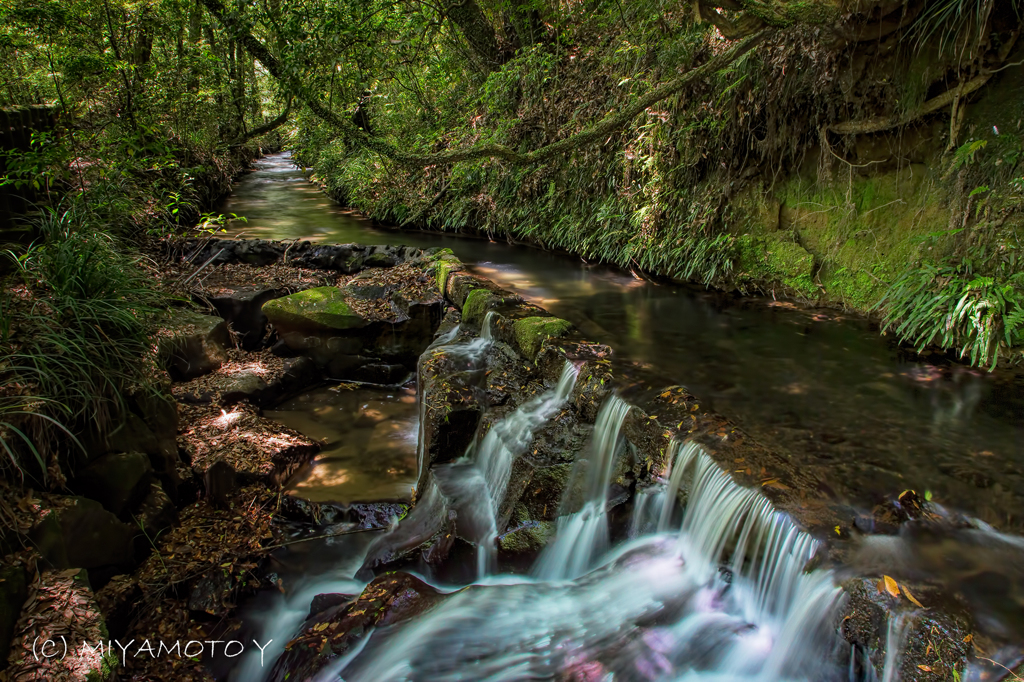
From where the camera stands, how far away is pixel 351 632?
3213mm

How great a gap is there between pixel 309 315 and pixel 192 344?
1.36 m

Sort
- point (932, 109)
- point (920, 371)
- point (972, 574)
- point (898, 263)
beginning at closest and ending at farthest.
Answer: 1. point (972, 574)
2. point (920, 371)
3. point (932, 109)
4. point (898, 263)

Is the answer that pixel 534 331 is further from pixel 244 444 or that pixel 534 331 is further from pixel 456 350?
pixel 244 444

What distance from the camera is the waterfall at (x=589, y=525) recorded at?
12.6 ft

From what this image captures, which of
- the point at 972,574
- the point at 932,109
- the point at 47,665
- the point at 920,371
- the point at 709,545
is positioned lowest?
the point at 47,665

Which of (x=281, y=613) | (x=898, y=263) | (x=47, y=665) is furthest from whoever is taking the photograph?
(x=898, y=263)

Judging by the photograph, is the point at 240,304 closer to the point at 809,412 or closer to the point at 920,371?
the point at 809,412

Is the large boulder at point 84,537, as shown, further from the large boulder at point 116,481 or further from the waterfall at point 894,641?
the waterfall at point 894,641

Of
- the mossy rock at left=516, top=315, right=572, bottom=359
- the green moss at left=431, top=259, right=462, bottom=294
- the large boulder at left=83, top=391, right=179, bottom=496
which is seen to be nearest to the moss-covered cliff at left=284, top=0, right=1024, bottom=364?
the green moss at left=431, top=259, right=462, bottom=294

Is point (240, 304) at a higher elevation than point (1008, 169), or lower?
lower

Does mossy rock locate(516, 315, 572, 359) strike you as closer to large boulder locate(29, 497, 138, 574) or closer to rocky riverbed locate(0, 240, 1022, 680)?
rocky riverbed locate(0, 240, 1022, 680)

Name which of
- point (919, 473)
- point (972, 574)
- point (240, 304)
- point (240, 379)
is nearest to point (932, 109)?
point (919, 473)

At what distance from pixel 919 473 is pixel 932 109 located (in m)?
4.14

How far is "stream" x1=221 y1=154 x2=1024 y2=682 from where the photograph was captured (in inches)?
118
